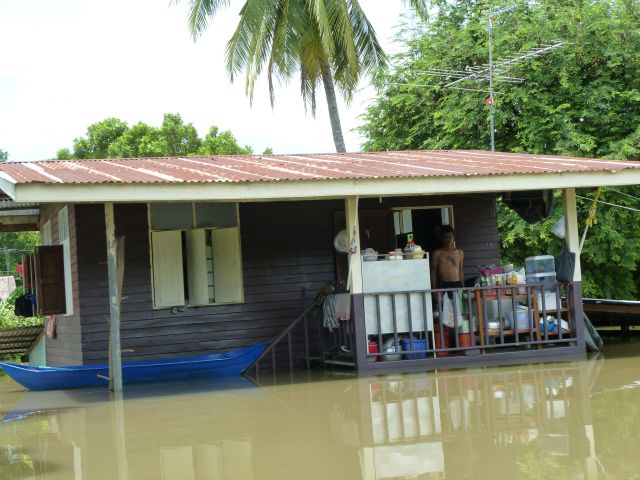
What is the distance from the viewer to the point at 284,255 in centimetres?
1384

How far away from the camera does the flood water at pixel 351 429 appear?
20.4ft

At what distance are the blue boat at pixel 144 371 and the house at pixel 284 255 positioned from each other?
0.53 metres

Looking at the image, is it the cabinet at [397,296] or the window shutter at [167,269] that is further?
the window shutter at [167,269]

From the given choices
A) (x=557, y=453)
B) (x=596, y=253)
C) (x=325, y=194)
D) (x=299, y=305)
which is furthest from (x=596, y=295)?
(x=557, y=453)

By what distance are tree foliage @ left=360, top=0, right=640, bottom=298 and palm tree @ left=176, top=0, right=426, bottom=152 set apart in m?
3.47

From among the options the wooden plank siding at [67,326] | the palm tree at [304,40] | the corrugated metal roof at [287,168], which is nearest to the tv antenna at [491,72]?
the palm tree at [304,40]

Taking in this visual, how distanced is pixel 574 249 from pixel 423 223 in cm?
265

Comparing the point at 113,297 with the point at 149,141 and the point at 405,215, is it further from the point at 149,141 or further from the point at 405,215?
the point at 149,141

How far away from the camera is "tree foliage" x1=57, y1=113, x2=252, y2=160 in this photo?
40219mm

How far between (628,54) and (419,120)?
658 cm

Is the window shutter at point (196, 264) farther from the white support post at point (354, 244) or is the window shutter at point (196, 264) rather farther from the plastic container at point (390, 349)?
the plastic container at point (390, 349)

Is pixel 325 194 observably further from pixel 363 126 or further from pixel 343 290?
pixel 363 126

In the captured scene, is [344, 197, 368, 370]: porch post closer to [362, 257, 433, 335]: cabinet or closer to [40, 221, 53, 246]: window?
[362, 257, 433, 335]: cabinet

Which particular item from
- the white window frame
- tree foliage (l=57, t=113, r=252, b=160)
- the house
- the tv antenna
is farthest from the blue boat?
tree foliage (l=57, t=113, r=252, b=160)
